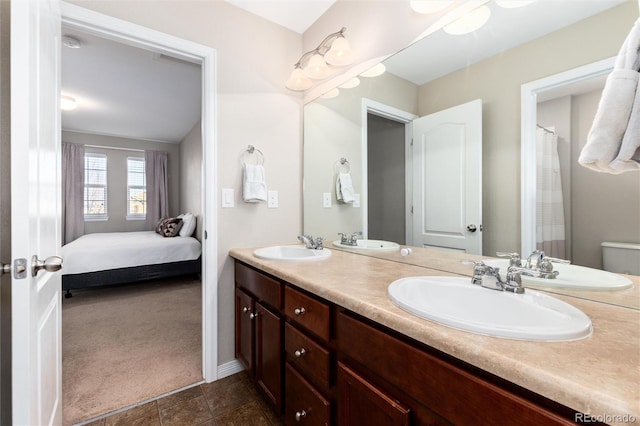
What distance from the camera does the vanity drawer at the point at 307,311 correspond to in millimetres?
1041

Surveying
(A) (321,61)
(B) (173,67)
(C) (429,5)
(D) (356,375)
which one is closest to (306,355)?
(D) (356,375)

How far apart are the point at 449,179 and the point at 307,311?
837 millimetres

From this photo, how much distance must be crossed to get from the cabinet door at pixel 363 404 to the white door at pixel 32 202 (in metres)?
0.90

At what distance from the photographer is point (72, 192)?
5.25 meters

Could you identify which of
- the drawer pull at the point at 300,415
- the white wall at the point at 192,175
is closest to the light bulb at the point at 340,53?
the drawer pull at the point at 300,415

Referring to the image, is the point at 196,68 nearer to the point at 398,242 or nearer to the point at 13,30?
the point at 13,30

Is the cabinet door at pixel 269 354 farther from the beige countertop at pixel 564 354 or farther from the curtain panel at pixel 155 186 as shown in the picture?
the curtain panel at pixel 155 186

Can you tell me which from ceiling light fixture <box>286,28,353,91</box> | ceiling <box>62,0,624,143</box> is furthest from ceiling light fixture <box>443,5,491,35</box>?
ceiling light fixture <box>286,28,353,91</box>

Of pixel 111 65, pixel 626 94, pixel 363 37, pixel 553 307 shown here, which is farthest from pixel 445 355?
pixel 111 65

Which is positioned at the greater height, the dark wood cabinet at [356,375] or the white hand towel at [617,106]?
the white hand towel at [617,106]

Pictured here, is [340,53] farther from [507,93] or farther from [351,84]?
[507,93]

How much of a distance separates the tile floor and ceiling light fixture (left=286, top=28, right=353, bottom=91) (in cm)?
207

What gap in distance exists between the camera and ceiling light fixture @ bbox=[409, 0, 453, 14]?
4.45 ft

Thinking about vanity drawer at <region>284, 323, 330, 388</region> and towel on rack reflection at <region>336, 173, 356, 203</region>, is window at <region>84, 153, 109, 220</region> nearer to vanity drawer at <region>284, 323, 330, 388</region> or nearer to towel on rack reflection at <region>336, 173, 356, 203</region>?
towel on rack reflection at <region>336, 173, 356, 203</region>
